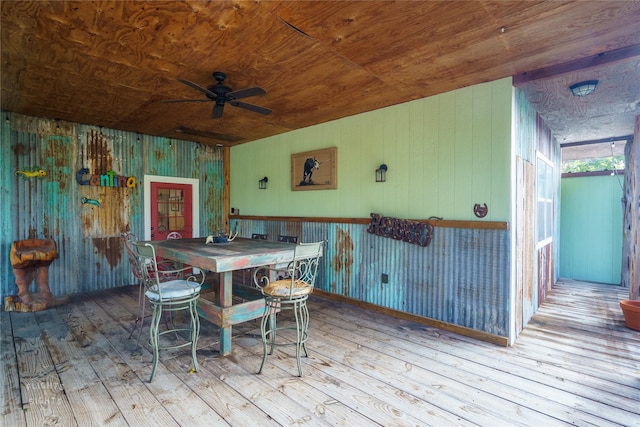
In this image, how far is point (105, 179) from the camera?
5047 millimetres

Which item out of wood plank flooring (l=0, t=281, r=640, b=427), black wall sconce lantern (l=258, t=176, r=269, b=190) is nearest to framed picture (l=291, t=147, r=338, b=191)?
black wall sconce lantern (l=258, t=176, r=269, b=190)

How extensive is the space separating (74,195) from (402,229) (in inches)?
190

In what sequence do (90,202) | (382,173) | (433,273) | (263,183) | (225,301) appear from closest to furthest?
(225,301) < (433,273) < (382,173) < (90,202) < (263,183)

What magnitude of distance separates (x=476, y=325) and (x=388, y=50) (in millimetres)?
2777

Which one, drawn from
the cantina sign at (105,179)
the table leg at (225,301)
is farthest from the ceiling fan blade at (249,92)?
the cantina sign at (105,179)

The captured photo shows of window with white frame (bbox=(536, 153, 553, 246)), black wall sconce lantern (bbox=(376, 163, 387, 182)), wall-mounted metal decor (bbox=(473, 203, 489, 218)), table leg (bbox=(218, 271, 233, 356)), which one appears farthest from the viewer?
window with white frame (bbox=(536, 153, 553, 246))

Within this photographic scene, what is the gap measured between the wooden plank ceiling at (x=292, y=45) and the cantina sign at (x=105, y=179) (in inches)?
48.1

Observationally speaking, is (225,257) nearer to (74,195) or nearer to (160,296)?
(160,296)

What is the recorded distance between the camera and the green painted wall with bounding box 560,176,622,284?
548 cm

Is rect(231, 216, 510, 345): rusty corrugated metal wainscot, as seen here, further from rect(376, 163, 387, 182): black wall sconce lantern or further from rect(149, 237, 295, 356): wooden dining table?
rect(149, 237, 295, 356): wooden dining table

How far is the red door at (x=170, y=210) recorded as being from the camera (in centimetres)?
564

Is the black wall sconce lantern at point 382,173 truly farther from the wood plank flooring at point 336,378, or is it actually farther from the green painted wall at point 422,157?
the wood plank flooring at point 336,378

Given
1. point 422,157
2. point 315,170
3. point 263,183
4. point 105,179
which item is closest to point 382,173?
point 422,157

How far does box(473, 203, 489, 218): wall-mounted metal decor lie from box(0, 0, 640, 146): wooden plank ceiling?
125 cm
